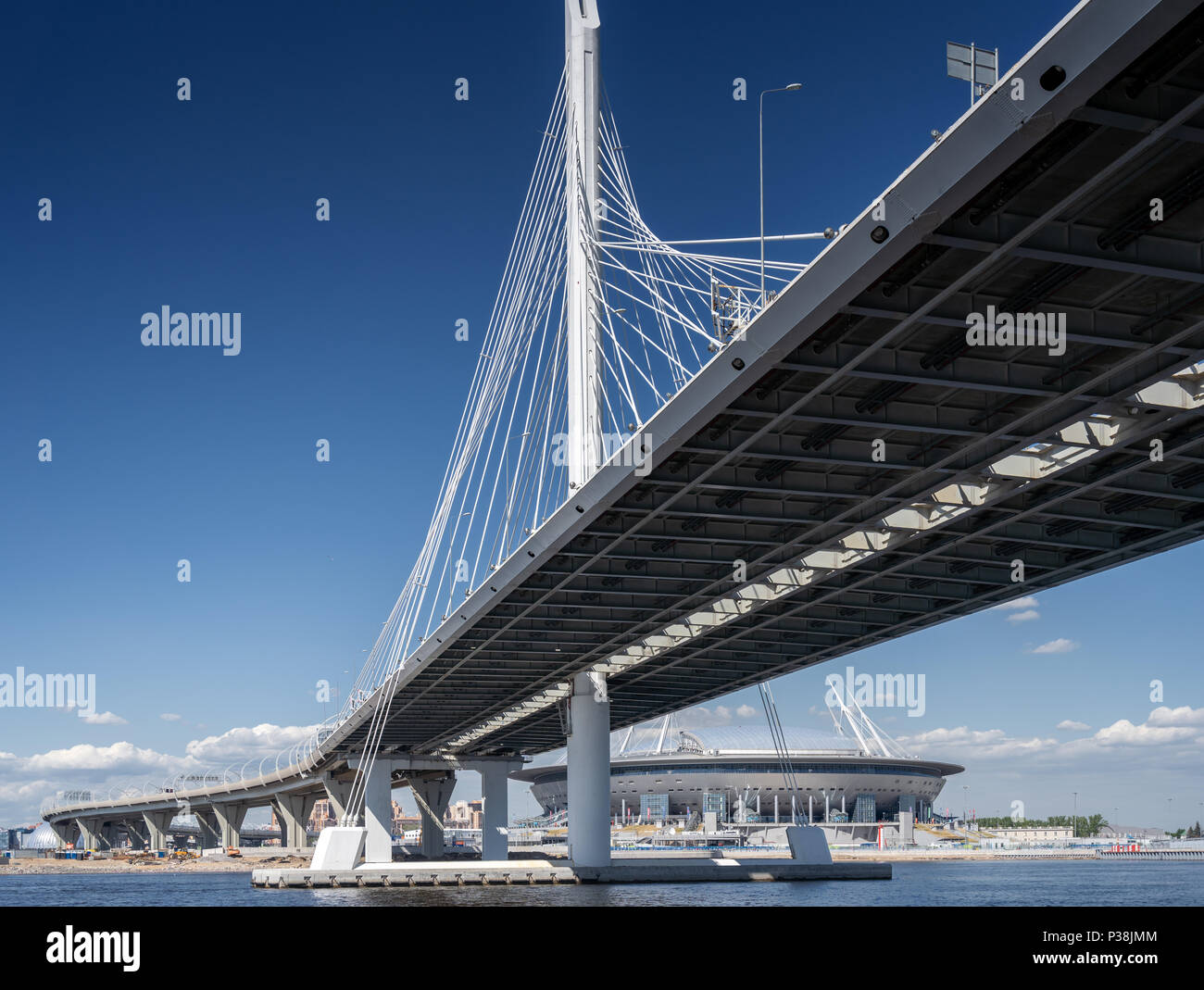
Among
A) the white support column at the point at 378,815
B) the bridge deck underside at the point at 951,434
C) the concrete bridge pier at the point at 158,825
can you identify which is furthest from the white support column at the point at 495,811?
the concrete bridge pier at the point at 158,825

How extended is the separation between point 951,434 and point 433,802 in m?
113

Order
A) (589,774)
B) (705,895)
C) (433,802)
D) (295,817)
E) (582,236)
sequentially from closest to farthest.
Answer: (582,236) → (705,895) → (589,774) → (433,802) → (295,817)

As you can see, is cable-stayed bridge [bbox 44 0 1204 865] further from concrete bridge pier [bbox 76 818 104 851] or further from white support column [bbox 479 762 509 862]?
concrete bridge pier [bbox 76 818 104 851]

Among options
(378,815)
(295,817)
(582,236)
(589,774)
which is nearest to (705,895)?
(589,774)

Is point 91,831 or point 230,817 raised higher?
point 230,817

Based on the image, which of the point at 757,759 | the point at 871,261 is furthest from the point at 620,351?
the point at 757,759

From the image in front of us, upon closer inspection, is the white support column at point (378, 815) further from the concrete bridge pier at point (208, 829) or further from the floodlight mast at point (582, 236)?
the concrete bridge pier at point (208, 829)

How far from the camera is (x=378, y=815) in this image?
105375 mm

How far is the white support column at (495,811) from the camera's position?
107812 millimetres

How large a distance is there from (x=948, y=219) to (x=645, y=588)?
29.4 metres

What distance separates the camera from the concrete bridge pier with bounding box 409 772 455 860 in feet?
435

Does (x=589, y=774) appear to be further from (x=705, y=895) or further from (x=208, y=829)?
(x=208, y=829)

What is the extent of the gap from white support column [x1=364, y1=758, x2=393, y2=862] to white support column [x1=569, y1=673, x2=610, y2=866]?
43278 millimetres
